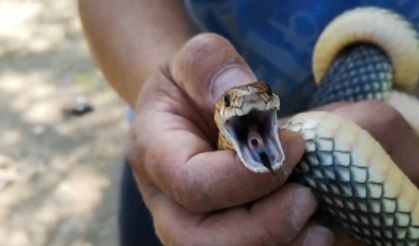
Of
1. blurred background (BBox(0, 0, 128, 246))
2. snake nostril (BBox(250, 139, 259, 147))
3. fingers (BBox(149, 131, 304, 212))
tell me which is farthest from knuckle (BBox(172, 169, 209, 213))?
blurred background (BBox(0, 0, 128, 246))

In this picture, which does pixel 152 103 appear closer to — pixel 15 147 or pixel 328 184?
pixel 328 184

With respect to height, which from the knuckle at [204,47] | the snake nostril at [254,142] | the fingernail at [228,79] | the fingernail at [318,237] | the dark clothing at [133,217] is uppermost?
the knuckle at [204,47]

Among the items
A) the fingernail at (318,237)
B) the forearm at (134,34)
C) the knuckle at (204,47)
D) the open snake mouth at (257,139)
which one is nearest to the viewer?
the open snake mouth at (257,139)

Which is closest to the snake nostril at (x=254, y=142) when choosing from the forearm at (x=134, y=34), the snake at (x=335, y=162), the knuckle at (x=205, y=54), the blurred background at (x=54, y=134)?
the snake at (x=335, y=162)

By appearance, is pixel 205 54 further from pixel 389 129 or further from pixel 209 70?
pixel 389 129

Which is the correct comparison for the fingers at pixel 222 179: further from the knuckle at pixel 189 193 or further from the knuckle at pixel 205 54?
the knuckle at pixel 205 54

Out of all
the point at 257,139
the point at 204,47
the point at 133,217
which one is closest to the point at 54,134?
the point at 133,217

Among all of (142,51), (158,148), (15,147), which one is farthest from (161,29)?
(15,147)

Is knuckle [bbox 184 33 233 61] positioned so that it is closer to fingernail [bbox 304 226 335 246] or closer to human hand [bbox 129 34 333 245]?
human hand [bbox 129 34 333 245]
